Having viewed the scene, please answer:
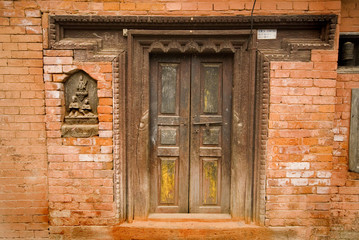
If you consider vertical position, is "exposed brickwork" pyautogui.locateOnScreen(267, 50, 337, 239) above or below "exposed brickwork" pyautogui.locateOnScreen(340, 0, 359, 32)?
below

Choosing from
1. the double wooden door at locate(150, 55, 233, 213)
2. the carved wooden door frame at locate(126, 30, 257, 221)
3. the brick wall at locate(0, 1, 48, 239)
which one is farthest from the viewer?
the double wooden door at locate(150, 55, 233, 213)

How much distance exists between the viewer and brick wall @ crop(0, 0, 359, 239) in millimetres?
2410

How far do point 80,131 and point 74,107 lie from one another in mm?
313

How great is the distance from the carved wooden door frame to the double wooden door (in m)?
0.13

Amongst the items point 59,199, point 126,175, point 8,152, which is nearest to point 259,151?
point 126,175

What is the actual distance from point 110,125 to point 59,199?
1155 millimetres

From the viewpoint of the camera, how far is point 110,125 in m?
2.49

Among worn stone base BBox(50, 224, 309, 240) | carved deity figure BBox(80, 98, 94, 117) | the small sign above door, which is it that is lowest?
worn stone base BBox(50, 224, 309, 240)

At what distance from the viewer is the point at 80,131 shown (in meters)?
2.51

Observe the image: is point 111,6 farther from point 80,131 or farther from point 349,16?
point 349,16

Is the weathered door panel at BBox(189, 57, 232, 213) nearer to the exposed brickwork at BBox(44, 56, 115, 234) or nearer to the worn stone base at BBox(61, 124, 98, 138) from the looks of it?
the exposed brickwork at BBox(44, 56, 115, 234)

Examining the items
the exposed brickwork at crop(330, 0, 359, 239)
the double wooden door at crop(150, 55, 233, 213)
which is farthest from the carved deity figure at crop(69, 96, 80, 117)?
the exposed brickwork at crop(330, 0, 359, 239)

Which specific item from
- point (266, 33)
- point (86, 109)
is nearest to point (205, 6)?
point (266, 33)

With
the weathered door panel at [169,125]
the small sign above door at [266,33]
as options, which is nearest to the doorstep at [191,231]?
the weathered door panel at [169,125]
